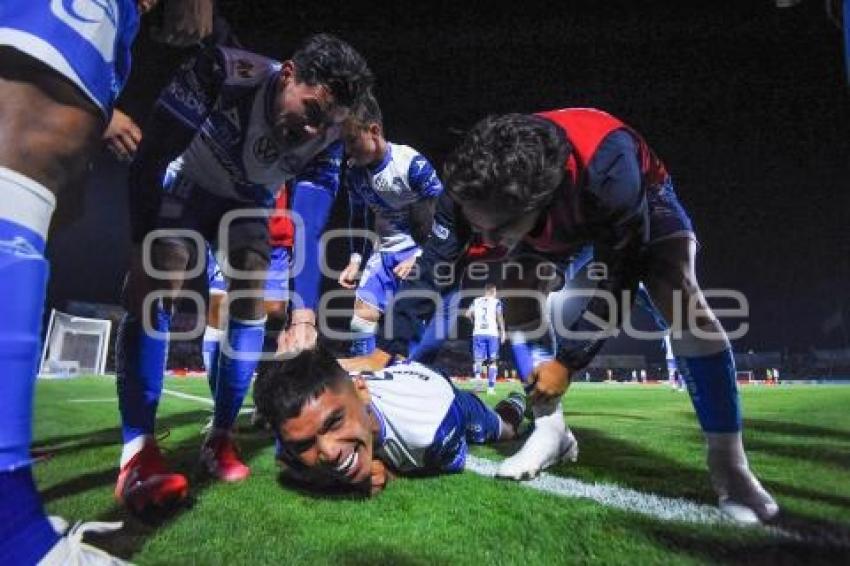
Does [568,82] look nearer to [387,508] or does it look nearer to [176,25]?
[176,25]

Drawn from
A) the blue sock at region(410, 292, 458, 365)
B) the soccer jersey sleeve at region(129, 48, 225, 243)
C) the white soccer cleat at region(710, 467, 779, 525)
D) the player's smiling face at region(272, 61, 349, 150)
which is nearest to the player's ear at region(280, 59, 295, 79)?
the player's smiling face at region(272, 61, 349, 150)

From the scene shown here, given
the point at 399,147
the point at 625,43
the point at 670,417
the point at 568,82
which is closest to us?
the point at 625,43

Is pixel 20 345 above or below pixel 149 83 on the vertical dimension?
below

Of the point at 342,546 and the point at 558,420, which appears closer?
the point at 342,546

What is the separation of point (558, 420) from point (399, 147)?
1384 millimetres

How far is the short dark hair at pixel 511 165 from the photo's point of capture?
1069 millimetres

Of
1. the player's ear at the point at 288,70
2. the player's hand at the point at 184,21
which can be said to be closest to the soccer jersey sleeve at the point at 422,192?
the player's ear at the point at 288,70

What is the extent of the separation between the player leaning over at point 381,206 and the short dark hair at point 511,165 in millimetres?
1083

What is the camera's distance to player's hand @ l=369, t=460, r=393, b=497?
118cm

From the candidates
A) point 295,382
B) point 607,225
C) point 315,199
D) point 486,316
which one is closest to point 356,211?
point 315,199

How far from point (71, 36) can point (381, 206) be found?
1922 millimetres

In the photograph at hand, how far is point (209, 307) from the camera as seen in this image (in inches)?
97.3

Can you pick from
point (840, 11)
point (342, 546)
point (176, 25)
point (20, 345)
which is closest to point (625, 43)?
point (840, 11)

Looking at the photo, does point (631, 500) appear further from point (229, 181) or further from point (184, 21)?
point (184, 21)
